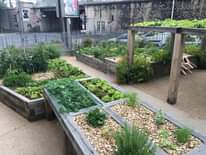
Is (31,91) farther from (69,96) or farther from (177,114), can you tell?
(177,114)

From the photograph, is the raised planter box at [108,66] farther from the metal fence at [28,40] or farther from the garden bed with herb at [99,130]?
the garden bed with herb at [99,130]

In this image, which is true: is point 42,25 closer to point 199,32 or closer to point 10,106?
point 10,106

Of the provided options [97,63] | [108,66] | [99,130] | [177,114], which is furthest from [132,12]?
[99,130]

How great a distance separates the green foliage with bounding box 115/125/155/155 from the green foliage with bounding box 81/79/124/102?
1673 millimetres

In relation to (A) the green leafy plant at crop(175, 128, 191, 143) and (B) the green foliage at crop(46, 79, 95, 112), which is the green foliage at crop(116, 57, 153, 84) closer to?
(B) the green foliage at crop(46, 79, 95, 112)

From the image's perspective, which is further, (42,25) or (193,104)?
(42,25)

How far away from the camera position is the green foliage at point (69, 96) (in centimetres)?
359

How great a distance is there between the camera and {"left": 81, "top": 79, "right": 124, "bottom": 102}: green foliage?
162 inches

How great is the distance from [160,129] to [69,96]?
5.70ft

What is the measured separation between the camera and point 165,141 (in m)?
2.69

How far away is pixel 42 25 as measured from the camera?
106 feet

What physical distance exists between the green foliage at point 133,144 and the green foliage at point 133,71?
138 inches

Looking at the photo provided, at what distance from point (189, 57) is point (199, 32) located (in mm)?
3830

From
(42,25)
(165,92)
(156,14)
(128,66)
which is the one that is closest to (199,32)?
(165,92)
